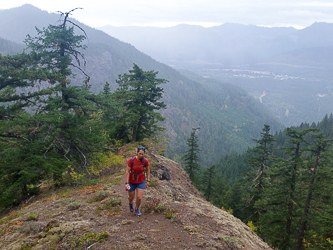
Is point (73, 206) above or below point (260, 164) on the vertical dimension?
above

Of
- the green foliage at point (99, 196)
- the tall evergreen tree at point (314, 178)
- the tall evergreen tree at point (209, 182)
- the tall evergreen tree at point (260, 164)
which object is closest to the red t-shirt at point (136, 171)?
the green foliage at point (99, 196)

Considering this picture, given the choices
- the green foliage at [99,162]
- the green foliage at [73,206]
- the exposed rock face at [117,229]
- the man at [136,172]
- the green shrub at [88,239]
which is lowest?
the green foliage at [99,162]

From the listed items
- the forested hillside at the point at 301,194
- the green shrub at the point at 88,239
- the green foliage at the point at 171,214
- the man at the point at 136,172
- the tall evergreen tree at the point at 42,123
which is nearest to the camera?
the green shrub at the point at 88,239

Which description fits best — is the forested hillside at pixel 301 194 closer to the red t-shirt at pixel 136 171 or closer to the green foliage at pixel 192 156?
the green foliage at pixel 192 156

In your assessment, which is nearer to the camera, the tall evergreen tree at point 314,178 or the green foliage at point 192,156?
the tall evergreen tree at point 314,178

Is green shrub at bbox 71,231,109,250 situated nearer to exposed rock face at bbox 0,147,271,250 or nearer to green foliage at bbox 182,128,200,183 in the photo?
exposed rock face at bbox 0,147,271,250

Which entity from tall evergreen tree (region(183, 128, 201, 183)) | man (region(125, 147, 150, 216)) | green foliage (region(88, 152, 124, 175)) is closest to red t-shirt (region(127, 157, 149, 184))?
man (region(125, 147, 150, 216))

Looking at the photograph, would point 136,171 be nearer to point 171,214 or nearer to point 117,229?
point 117,229

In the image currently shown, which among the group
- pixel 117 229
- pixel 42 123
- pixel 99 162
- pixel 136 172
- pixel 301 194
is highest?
pixel 42 123

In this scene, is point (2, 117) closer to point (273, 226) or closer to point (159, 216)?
point (159, 216)

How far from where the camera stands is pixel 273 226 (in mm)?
17328

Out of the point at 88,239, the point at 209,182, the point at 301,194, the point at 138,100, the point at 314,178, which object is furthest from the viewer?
the point at 209,182

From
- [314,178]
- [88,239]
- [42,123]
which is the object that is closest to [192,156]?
[314,178]

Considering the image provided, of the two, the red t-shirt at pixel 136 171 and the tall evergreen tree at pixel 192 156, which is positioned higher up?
the red t-shirt at pixel 136 171
